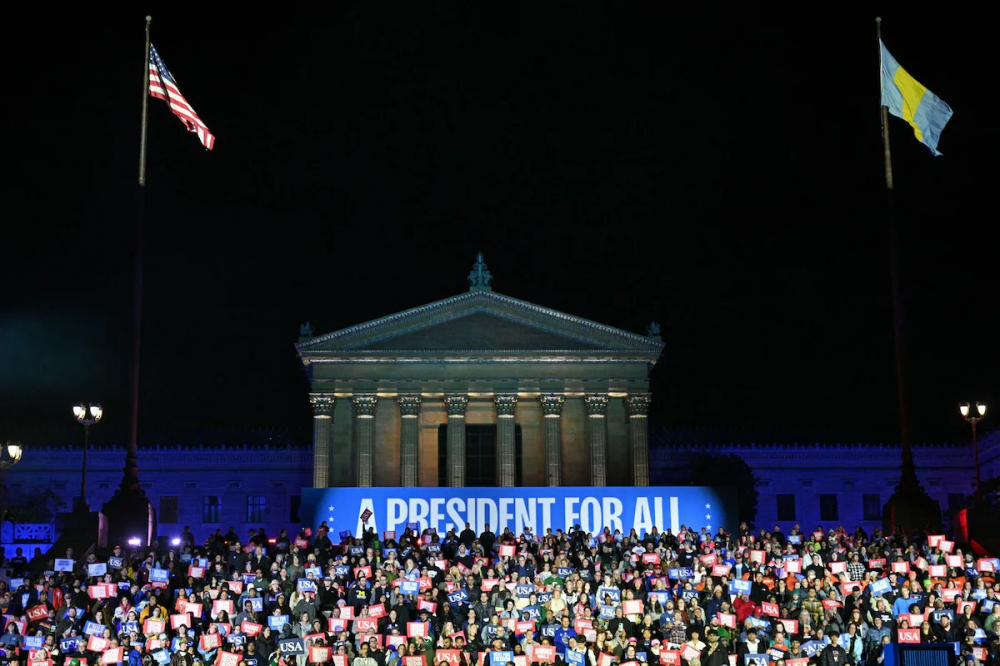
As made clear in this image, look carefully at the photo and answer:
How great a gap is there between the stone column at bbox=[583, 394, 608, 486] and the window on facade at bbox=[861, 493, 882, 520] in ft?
59.9

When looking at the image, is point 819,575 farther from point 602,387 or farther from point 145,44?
point 602,387

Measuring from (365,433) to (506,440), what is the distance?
648 cm

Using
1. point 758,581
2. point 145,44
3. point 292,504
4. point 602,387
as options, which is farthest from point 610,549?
point 292,504

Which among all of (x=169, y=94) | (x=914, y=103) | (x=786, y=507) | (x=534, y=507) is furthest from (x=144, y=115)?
(x=786, y=507)

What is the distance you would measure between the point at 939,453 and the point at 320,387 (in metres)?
34.1

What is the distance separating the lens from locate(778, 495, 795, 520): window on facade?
73.2 metres

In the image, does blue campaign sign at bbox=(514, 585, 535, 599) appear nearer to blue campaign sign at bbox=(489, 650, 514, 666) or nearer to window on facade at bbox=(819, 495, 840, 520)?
blue campaign sign at bbox=(489, 650, 514, 666)

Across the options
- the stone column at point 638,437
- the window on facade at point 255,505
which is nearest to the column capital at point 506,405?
the stone column at point 638,437

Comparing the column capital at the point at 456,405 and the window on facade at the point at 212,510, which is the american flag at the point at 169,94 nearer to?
the column capital at the point at 456,405

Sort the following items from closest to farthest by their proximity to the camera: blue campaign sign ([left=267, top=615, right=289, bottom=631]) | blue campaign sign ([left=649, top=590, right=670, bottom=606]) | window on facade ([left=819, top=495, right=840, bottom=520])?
blue campaign sign ([left=267, top=615, right=289, bottom=631])
blue campaign sign ([left=649, top=590, right=670, bottom=606])
window on facade ([left=819, top=495, right=840, bottom=520])

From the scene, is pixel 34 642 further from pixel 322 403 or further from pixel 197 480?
pixel 197 480

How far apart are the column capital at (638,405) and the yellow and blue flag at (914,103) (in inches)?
1052

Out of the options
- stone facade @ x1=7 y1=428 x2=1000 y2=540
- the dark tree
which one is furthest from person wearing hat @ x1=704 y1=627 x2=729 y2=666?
stone facade @ x1=7 y1=428 x2=1000 y2=540

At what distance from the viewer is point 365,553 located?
106ft
